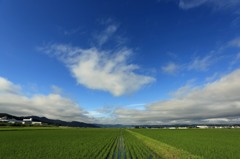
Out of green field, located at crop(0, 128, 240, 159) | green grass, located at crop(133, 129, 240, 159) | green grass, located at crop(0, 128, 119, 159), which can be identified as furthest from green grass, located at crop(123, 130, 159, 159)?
green grass, located at crop(133, 129, 240, 159)

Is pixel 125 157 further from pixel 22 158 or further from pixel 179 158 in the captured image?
pixel 22 158

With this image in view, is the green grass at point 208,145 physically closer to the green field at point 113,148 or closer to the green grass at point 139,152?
the green field at point 113,148

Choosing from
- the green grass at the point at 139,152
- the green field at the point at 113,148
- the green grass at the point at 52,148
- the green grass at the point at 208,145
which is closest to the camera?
the green grass at the point at 52,148

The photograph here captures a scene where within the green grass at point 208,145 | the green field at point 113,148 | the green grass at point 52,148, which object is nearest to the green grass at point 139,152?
the green field at point 113,148

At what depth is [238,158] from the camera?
2006 cm

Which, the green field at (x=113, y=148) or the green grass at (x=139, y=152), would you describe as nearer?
the green field at (x=113, y=148)

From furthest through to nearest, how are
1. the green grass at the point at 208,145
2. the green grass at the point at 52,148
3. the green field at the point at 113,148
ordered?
the green grass at the point at 208,145 → the green field at the point at 113,148 → the green grass at the point at 52,148

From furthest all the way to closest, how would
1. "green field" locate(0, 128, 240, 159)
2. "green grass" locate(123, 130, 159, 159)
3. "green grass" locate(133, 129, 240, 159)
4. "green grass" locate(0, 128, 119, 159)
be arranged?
"green grass" locate(133, 129, 240, 159)
"green grass" locate(123, 130, 159, 159)
"green field" locate(0, 128, 240, 159)
"green grass" locate(0, 128, 119, 159)

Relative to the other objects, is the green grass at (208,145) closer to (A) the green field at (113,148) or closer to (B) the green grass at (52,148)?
(A) the green field at (113,148)

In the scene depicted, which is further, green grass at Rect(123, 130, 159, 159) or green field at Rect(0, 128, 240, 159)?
green grass at Rect(123, 130, 159, 159)

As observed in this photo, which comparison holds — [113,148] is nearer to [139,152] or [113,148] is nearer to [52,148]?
[139,152]

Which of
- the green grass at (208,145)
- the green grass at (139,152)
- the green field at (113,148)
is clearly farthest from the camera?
the green grass at (208,145)

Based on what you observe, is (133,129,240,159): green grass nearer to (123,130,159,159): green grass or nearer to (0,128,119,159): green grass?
(123,130,159,159): green grass

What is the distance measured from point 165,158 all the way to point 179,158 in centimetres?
128
